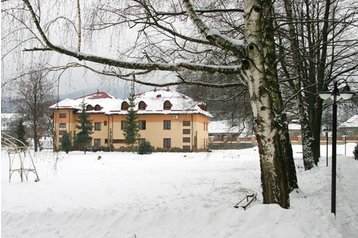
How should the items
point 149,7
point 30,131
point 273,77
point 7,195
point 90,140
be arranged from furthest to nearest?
point 30,131, point 90,140, point 7,195, point 149,7, point 273,77

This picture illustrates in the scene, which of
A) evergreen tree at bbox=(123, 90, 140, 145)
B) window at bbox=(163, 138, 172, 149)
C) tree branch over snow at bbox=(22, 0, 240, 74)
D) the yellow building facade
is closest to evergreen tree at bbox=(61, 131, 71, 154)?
the yellow building facade

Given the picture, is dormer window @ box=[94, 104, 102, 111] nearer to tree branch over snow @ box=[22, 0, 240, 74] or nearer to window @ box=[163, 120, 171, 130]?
window @ box=[163, 120, 171, 130]

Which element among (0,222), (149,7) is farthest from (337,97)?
(0,222)

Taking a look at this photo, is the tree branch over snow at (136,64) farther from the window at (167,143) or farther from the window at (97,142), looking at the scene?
the window at (97,142)

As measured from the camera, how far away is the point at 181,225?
5840 millimetres

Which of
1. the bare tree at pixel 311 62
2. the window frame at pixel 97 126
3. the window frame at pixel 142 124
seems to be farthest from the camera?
the window frame at pixel 97 126

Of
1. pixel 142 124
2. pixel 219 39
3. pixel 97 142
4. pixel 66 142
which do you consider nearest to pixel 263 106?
pixel 219 39

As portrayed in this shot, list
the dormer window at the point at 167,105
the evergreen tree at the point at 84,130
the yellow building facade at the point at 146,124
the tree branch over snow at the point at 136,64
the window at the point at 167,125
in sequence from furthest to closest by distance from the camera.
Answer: the dormer window at the point at 167,105
the window at the point at 167,125
the yellow building facade at the point at 146,124
the evergreen tree at the point at 84,130
the tree branch over snow at the point at 136,64

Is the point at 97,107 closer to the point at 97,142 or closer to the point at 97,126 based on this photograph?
the point at 97,126

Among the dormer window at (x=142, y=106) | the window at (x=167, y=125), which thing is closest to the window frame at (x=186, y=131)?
the window at (x=167, y=125)

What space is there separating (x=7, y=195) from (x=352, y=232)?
9.75 metres

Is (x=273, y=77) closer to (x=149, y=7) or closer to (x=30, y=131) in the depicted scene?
(x=149, y=7)

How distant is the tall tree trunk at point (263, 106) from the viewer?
19.9ft

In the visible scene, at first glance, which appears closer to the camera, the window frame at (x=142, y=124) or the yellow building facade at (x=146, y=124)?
the yellow building facade at (x=146, y=124)
